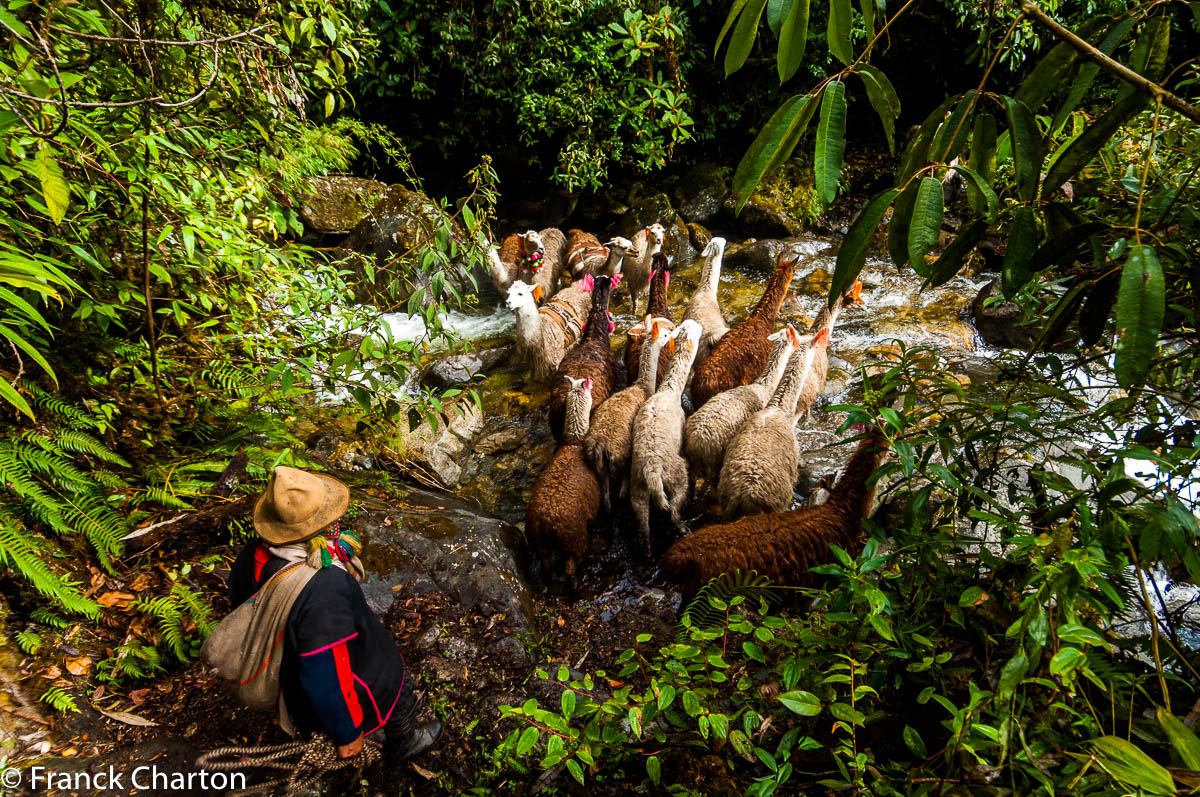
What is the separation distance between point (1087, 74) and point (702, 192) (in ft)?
36.6

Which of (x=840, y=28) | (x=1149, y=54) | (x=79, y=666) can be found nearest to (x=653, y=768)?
(x=840, y=28)

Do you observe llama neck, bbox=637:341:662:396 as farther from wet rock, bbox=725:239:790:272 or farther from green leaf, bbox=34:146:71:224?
wet rock, bbox=725:239:790:272

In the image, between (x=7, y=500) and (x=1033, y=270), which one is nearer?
(x=1033, y=270)

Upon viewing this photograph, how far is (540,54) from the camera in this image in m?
10.0

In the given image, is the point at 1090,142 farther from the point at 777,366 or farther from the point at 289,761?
the point at 777,366

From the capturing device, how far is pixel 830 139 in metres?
1.19

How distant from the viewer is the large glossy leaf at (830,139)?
45.8 inches

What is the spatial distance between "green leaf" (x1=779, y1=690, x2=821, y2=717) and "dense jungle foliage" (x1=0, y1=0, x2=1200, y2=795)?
0.01 m

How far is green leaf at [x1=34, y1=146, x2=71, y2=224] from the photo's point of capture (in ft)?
5.80

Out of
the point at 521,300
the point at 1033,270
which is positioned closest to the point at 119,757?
the point at 1033,270

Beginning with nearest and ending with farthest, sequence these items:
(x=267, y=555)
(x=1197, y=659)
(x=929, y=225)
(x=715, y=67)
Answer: (x=929, y=225) → (x=1197, y=659) → (x=267, y=555) → (x=715, y=67)

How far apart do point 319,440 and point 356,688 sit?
3.77 metres

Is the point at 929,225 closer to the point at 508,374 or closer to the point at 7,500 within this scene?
the point at 7,500

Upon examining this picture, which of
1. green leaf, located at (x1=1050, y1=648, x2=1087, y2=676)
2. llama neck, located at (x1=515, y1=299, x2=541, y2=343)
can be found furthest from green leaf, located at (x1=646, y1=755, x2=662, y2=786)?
llama neck, located at (x1=515, y1=299, x2=541, y2=343)
